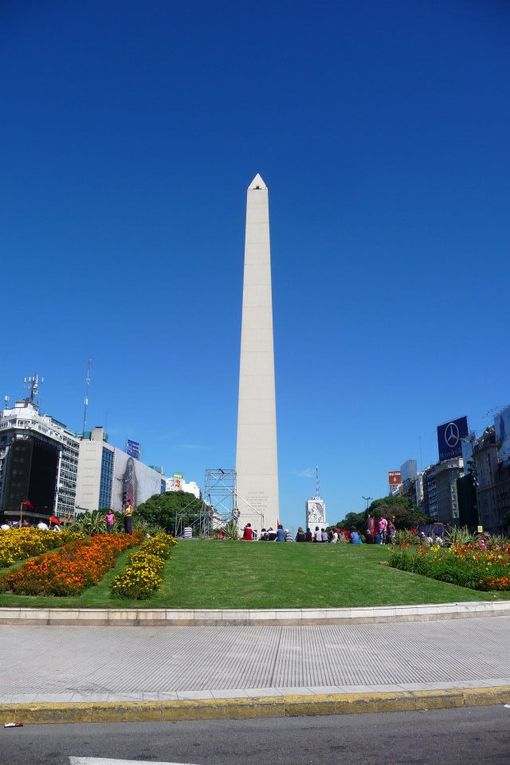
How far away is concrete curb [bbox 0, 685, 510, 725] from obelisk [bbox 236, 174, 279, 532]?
2806 centimetres

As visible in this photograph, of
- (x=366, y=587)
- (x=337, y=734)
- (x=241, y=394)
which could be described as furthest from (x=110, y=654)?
(x=241, y=394)

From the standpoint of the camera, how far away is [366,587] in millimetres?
14469

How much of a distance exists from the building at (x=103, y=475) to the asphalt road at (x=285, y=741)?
11752cm

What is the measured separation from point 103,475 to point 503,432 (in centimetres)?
8132

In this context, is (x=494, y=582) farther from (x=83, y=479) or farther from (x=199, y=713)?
(x=83, y=479)

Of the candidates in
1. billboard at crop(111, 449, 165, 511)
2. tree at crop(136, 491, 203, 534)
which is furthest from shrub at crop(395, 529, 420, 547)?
billboard at crop(111, 449, 165, 511)

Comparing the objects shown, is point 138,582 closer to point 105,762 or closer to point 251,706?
point 251,706

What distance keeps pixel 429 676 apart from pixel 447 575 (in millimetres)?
8515

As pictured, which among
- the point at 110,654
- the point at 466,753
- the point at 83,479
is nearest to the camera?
the point at 466,753

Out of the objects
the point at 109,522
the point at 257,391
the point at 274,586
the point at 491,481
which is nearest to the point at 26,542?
the point at 109,522

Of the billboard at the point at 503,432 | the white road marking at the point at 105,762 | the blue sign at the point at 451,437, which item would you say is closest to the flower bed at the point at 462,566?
the white road marking at the point at 105,762

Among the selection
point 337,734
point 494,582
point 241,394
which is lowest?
point 337,734

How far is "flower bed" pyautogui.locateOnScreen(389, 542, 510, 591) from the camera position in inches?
592

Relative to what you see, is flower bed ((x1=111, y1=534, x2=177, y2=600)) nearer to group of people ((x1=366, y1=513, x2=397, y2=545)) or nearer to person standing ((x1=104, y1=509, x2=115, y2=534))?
person standing ((x1=104, y1=509, x2=115, y2=534))
